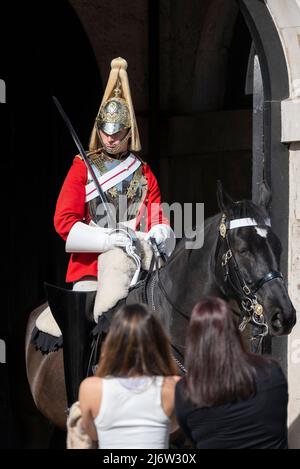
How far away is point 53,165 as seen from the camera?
30.5 feet

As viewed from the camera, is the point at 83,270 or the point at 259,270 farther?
the point at 83,270

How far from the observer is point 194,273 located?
592 cm

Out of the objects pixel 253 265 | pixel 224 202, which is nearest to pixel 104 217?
pixel 224 202

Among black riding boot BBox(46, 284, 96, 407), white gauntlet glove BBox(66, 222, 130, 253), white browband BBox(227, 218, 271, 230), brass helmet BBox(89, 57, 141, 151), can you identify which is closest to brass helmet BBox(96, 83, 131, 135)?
brass helmet BBox(89, 57, 141, 151)

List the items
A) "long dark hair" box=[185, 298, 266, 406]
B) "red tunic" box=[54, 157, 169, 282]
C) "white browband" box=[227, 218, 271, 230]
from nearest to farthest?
1. "long dark hair" box=[185, 298, 266, 406]
2. "white browband" box=[227, 218, 271, 230]
3. "red tunic" box=[54, 157, 169, 282]

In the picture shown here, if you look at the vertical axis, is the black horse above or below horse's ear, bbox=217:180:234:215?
below

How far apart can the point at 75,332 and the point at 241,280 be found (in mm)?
1091

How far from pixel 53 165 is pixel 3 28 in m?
1.07

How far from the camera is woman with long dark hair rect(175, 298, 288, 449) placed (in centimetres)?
431

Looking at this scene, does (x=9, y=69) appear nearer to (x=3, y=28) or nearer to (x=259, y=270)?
(x=3, y=28)

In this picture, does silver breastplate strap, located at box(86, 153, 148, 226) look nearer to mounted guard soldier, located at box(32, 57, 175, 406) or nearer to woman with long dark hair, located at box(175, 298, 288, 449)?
mounted guard soldier, located at box(32, 57, 175, 406)

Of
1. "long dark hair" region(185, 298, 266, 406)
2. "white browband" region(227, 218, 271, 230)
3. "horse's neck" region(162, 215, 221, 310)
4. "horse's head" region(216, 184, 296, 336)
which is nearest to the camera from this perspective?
"long dark hair" region(185, 298, 266, 406)

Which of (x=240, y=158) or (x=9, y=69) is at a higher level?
(x=9, y=69)

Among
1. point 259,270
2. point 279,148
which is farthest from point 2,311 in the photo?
point 259,270
